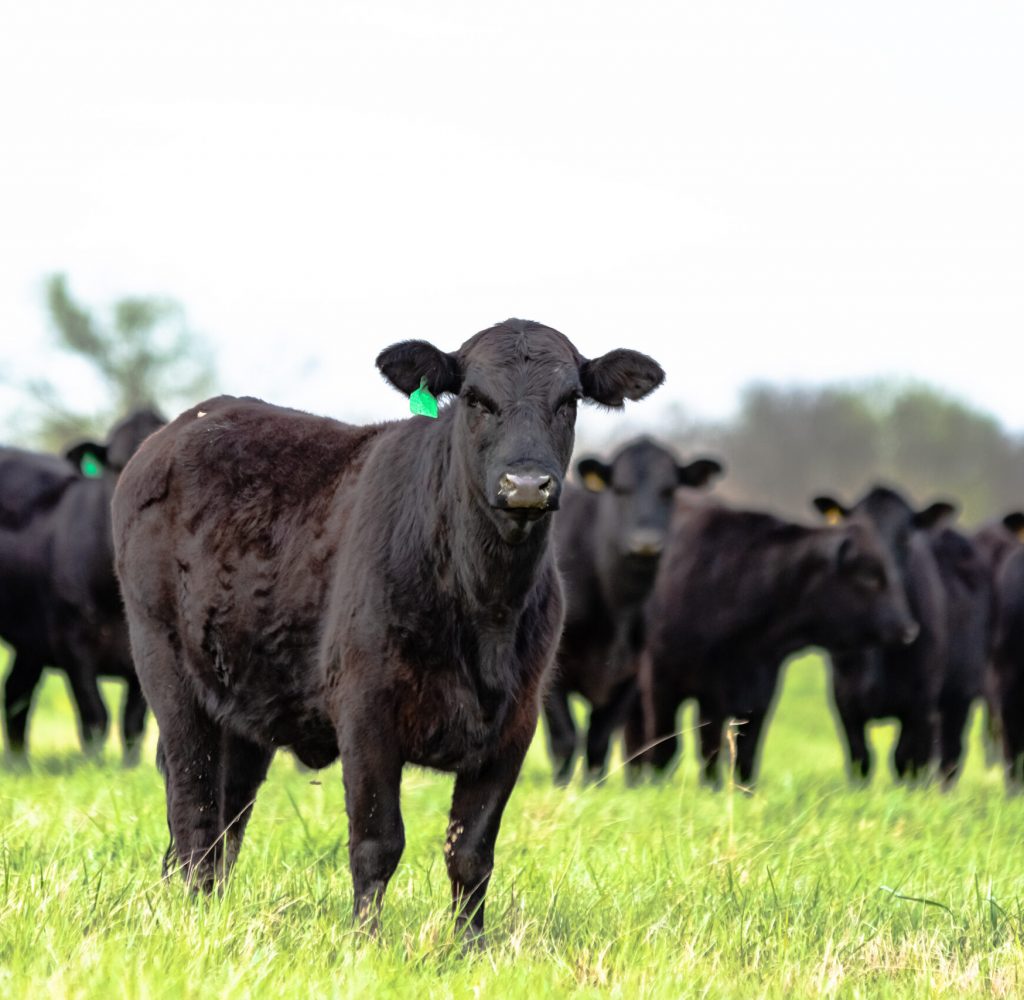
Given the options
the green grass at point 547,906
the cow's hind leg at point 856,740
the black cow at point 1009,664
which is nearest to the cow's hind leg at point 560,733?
the cow's hind leg at point 856,740

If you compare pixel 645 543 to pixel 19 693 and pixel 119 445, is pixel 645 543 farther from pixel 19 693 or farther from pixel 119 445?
pixel 19 693

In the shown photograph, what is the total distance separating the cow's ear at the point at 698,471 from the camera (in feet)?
37.9

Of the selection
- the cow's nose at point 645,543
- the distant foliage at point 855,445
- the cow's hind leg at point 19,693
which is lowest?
the distant foliage at point 855,445

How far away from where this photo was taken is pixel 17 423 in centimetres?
4059

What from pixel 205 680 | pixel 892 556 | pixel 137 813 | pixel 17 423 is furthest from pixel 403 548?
pixel 17 423

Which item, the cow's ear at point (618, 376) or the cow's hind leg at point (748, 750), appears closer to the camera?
the cow's ear at point (618, 376)

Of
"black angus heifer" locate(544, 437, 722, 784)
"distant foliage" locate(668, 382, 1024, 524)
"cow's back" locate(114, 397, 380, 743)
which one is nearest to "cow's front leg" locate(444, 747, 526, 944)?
"cow's back" locate(114, 397, 380, 743)

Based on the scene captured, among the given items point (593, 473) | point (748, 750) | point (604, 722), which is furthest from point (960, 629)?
point (593, 473)

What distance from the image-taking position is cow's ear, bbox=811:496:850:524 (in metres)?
12.9

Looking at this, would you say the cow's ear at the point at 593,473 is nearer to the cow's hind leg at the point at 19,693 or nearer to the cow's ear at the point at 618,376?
the cow's hind leg at the point at 19,693

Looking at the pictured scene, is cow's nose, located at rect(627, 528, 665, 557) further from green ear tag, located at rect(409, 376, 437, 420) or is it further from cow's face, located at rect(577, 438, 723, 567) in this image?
green ear tag, located at rect(409, 376, 437, 420)

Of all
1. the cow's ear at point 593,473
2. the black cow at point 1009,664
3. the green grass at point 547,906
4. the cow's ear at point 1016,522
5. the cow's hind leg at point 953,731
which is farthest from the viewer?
the cow's ear at point 1016,522

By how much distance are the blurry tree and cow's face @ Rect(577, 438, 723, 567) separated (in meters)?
32.1

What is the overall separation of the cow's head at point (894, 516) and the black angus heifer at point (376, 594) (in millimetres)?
7116
